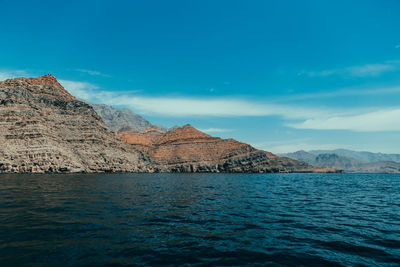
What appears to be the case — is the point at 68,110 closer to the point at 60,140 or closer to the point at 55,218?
the point at 60,140

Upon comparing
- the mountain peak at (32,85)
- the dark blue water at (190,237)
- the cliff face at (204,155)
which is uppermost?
the mountain peak at (32,85)

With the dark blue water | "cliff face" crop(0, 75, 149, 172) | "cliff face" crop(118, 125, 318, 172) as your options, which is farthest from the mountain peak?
the dark blue water

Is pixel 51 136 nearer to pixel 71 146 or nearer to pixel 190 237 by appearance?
pixel 71 146

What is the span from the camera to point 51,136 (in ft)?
287

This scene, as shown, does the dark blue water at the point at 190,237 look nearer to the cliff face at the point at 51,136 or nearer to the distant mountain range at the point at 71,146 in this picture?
the cliff face at the point at 51,136

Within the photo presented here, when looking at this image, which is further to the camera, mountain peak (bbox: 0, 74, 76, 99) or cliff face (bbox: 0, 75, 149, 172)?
mountain peak (bbox: 0, 74, 76, 99)

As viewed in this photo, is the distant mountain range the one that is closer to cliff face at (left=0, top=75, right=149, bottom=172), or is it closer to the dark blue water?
cliff face at (left=0, top=75, right=149, bottom=172)

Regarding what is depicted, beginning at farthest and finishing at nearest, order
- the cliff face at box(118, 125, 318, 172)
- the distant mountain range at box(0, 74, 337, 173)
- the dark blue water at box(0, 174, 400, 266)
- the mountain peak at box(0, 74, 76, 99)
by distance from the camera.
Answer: the cliff face at box(118, 125, 318, 172) → the mountain peak at box(0, 74, 76, 99) → the distant mountain range at box(0, 74, 337, 173) → the dark blue water at box(0, 174, 400, 266)

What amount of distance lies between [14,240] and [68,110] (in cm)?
11786

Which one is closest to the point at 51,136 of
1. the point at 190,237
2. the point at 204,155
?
the point at 190,237

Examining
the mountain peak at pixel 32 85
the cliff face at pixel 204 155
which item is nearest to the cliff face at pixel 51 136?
the mountain peak at pixel 32 85

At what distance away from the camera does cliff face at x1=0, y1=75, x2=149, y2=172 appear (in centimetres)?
7619

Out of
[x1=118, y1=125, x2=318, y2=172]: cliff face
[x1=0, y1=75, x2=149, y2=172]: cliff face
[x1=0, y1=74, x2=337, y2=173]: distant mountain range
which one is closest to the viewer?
[x1=0, y1=75, x2=149, y2=172]: cliff face

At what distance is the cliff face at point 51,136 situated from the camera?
76188 mm
